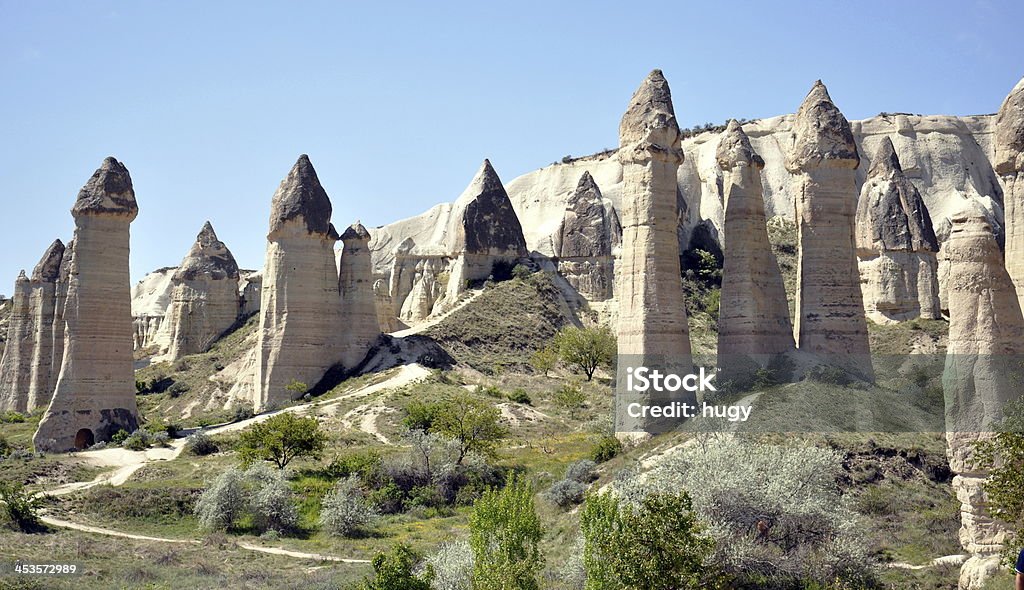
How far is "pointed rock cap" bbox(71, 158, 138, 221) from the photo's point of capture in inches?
1481

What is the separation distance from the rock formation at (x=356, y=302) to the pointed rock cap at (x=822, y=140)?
67.6 ft

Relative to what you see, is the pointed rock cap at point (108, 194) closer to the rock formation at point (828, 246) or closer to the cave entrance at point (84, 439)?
the cave entrance at point (84, 439)

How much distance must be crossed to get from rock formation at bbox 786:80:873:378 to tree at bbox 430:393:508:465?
983 cm

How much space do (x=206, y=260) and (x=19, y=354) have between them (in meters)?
11.4

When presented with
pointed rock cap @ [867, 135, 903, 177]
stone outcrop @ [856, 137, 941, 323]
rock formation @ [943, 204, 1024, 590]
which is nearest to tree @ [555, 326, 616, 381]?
stone outcrop @ [856, 137, 941, 323]

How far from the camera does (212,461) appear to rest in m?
32.3

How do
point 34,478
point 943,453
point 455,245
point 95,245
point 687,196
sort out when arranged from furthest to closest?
point 687,196
point 455,245
point 95,245
point 34,478
point 943,453

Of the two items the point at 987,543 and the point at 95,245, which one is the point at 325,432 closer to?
the point at 95,245

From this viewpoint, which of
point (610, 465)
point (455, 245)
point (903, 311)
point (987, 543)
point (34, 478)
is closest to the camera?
point (987, 543)

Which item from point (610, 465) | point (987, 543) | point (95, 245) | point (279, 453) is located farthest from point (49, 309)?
point (987, 543)

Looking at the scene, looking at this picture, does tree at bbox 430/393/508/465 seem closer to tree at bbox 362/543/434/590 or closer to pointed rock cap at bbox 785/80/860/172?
tree at bbox 362/543/434/590

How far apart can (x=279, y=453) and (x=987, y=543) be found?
833 inches

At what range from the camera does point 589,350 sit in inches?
1742

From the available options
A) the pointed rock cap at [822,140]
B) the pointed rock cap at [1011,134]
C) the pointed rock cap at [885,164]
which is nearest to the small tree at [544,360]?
the pointed rock cap at [822,140]
